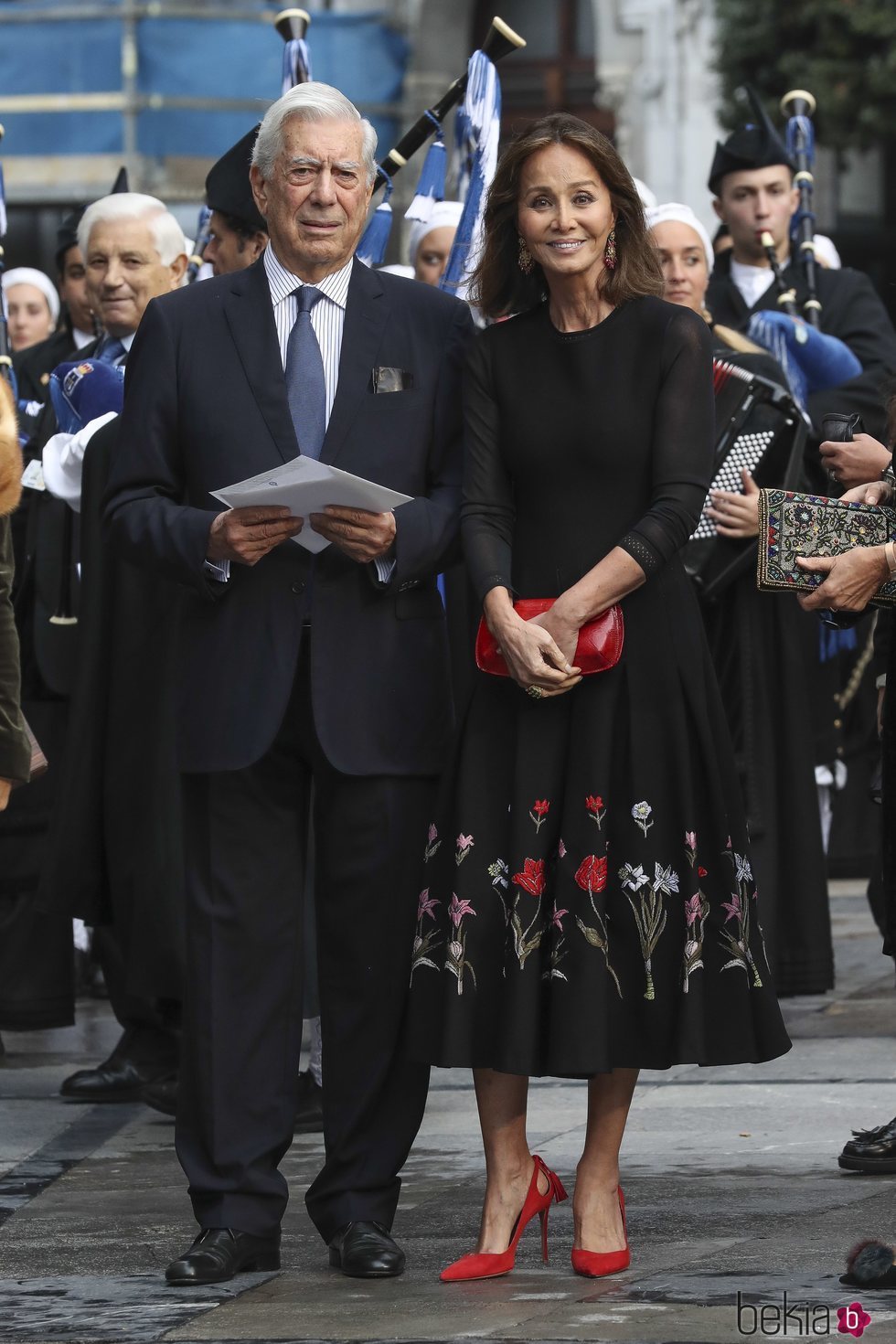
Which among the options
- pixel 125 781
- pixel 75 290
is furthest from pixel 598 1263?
pixel 75 290

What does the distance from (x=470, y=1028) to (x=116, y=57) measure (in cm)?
1676

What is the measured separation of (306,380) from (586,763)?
90 centimetres

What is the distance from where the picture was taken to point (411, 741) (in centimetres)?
462

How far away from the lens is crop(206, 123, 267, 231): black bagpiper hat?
6.08m

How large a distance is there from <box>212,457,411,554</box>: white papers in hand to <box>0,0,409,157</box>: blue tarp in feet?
52.1

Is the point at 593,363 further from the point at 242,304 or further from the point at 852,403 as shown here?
the point at 852,403

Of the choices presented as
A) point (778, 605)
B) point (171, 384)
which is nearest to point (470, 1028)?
point (171, 384)

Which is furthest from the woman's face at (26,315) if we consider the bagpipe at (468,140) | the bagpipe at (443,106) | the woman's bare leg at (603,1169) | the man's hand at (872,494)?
the woman's bare leg at (603,1169)

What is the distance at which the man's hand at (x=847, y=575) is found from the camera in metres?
4.60

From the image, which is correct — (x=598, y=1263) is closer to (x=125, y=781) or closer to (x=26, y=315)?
(x=125, y=781)

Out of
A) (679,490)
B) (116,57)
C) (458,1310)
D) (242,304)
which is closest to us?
(458,1310)

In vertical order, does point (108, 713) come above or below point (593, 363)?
below

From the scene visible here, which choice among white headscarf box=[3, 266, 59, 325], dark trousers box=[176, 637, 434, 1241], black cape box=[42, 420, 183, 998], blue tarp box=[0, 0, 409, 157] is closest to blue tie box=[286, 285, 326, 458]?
dark trousers box=[176, 637, 434, 1241]

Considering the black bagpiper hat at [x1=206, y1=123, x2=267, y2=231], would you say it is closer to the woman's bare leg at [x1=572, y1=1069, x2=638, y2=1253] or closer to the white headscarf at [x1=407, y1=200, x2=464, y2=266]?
the white headscarf at [x1=407, y1=200, x2=464, y2=266]
